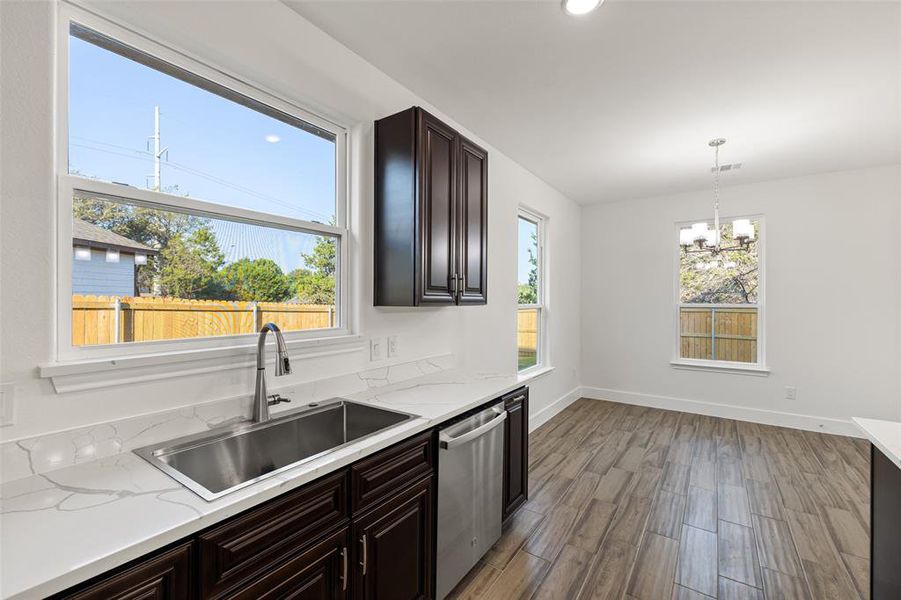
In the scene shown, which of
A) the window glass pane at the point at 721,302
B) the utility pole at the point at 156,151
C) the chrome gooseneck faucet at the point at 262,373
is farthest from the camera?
the window glass pane at the point at 721,302

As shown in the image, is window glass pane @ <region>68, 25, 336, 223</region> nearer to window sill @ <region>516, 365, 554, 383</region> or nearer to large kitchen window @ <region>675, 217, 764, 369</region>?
window sill @ <region>516, 365, 554, 383</region>

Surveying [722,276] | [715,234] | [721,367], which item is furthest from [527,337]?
[722,276]

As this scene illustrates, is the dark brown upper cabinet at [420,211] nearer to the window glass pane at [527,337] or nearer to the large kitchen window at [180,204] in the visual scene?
the large kitchen window at [180,204]

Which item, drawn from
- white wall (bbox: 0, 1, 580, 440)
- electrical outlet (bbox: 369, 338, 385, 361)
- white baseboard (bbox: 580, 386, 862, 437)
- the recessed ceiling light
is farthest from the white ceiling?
white baseboard (bbox: 580, 386, 862, 437)

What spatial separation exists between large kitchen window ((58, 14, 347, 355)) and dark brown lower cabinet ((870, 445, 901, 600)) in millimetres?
2413

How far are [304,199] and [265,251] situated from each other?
1.24 feet

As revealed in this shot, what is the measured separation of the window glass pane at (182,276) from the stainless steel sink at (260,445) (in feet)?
1.42

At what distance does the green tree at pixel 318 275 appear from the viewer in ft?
6.87

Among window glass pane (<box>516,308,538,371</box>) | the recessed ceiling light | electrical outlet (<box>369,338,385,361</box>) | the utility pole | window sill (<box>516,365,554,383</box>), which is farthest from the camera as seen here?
window glass pane (<box>516,308,538,371</box>)

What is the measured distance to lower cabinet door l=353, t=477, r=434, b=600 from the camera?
145 cm

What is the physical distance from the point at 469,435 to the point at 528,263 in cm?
281

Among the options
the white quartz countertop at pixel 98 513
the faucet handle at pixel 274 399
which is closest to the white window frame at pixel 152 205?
the faucet handle at pixel 274 399

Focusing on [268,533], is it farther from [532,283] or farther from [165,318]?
[532,283]

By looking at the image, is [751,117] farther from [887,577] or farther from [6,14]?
[6,14]
